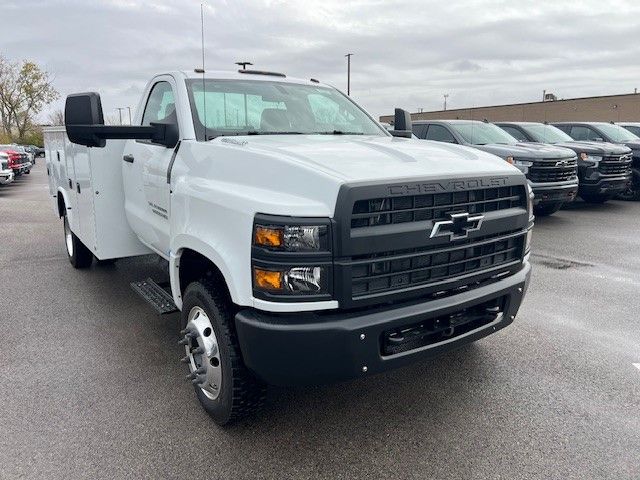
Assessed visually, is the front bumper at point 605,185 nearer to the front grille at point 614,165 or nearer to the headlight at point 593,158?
the front grille at point 614,165

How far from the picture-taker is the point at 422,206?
8.68ft

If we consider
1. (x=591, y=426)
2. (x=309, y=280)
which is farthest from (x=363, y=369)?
(x=591, y=426)

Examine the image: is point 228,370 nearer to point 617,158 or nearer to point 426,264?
point 426,264

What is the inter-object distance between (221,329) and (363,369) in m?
0.79

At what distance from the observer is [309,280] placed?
243 centimetres

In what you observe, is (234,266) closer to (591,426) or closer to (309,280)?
(309,280)

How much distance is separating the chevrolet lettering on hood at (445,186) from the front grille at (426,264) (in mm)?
295

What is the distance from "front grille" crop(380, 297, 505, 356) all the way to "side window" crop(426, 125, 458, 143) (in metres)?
7.78

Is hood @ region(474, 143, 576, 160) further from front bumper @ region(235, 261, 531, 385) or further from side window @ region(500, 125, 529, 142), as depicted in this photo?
front bumper @ region(235, 261, 531, 385)

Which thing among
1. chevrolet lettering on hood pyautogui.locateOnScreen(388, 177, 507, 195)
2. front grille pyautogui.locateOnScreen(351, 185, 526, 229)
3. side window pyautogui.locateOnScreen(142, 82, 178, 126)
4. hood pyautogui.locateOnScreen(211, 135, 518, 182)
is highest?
side window pyautogui.locateOnScreen(142, 82, 178, 126)

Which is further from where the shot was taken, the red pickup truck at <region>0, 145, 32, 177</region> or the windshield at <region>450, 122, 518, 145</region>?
the red pickup truck at <region>0, 145, 32, 177</region>

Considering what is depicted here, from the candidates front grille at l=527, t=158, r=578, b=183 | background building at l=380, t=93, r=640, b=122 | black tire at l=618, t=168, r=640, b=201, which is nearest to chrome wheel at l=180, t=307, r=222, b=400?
front grille at l=527, t=158, r=578, b=183

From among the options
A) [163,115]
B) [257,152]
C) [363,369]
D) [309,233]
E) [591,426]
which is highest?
[163,115]

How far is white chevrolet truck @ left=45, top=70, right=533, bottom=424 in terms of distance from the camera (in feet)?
7.97
